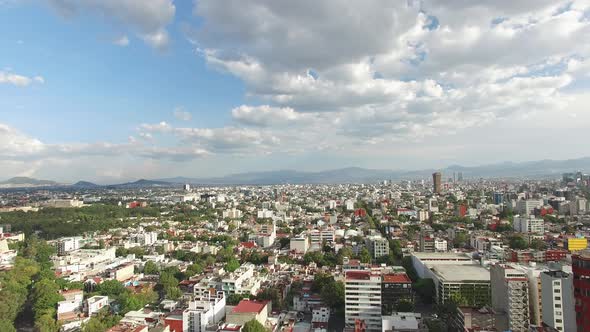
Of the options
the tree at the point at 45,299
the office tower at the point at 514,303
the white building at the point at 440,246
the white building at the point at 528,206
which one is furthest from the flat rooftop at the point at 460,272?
the white building at the point at 528,206

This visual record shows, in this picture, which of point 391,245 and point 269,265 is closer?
point 269,265

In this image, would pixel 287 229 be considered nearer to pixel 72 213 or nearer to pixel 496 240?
pixel 496 240

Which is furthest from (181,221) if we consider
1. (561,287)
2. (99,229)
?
(561,287)

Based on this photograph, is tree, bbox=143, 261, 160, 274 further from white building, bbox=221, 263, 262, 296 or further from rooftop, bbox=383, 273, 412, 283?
rooftop, bbox=383, 273, 412, 283

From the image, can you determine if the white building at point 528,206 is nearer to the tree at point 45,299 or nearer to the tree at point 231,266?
the tree at point 231,266

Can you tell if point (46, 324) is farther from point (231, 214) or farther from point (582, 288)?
point (231, 214)

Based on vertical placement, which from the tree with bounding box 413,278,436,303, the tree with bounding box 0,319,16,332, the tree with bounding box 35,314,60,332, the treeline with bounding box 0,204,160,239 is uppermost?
the treeline with bounding box 0,204,160,239

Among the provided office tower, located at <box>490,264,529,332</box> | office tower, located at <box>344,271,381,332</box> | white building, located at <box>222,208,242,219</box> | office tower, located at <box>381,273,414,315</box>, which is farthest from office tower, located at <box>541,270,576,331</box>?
white building, located at <box>222,208,242,219</box>
